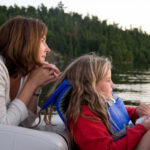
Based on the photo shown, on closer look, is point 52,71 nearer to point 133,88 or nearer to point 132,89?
point 132,89

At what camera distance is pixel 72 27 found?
94312 millimetres

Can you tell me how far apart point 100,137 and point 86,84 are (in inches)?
13.9

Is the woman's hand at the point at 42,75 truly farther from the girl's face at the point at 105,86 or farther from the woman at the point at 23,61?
the girl's face at the point at 105,86

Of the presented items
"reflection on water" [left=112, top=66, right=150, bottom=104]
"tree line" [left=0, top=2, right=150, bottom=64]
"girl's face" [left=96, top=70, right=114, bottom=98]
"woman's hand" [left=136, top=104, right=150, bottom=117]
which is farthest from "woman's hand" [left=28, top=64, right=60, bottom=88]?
"tree line" [left=0, top=2, right=150, bottom=64]

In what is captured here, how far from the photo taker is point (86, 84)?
188 cm

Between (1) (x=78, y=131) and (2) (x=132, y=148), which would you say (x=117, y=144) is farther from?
(1) (x=78, y=131)

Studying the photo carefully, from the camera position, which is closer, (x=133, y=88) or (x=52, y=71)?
(x=52, y=71)

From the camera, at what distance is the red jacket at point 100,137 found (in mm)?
1683

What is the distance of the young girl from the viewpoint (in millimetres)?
1692

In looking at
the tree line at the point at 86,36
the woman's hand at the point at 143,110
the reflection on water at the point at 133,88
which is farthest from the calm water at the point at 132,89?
the tree line at the point at 86,36

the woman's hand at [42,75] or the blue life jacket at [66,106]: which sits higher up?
the woman's hand at [42,75]

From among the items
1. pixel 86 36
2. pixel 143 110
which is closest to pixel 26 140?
pixel 143 110

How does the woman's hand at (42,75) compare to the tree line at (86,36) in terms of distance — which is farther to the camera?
the tree line at (86,36)

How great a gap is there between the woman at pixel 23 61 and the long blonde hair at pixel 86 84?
14 centimetres
